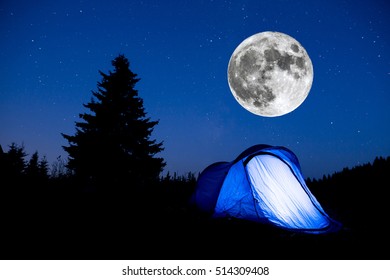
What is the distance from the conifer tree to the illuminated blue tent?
302 inches

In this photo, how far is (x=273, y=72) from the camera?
7.67 meters

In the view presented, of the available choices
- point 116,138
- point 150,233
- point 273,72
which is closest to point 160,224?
point 150,233

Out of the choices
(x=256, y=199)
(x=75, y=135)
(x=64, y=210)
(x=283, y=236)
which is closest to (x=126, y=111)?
(x=75, y=135)

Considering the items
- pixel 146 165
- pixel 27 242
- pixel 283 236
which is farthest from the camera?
pixel 146 165

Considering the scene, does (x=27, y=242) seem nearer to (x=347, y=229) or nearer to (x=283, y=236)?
(x=283, y=236)

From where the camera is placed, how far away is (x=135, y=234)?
3.77 metres

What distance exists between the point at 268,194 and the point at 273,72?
176 inches

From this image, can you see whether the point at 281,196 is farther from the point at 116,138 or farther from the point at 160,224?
the point at 116,138

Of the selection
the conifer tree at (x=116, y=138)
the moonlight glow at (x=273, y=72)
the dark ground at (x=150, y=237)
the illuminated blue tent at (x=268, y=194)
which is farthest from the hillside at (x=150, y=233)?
the conifer tree at (x=116, y=138)

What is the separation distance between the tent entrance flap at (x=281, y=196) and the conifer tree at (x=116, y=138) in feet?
28.2

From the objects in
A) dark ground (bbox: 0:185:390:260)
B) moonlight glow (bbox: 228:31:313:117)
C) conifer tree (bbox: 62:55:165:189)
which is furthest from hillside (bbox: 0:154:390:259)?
conifer tree (bbox: 62:55:165:189)

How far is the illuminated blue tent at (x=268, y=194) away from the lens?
469 centimetres

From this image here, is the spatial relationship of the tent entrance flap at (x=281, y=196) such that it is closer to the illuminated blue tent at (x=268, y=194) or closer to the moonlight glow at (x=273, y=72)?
the illuminated blue tent at (x=268, y=194)

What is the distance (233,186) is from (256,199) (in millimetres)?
883
